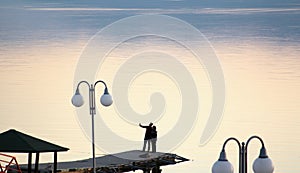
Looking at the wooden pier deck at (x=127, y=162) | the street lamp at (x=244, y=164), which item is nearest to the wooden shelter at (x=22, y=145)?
the wooden pier deck at (x=127, y=162)

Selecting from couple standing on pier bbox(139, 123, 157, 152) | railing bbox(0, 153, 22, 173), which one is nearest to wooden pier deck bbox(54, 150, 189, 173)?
couple standing on pier bbox(139, 123, 157, 152)

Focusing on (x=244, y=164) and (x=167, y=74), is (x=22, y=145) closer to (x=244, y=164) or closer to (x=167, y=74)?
(x=244, y=164)

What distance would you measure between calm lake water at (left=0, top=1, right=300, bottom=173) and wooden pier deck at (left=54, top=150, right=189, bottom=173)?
0.44m

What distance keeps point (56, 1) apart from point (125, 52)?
27.7 metres

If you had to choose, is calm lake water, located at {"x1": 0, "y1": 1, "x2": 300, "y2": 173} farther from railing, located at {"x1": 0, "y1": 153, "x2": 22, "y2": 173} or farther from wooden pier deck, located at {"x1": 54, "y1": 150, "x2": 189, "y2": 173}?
railing, located at {"x1": 0, "y1": 153, "x2": 22, "y2": 173}

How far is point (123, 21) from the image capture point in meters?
72.0

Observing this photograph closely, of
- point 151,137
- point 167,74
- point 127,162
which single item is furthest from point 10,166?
point 167,74

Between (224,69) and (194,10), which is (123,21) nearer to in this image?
(194,10)

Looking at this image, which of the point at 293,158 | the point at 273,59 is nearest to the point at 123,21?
the point at 273,59

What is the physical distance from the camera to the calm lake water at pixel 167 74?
35.2m

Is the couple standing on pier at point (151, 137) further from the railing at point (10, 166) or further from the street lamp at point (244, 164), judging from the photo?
the street lamp at point (244, 164)

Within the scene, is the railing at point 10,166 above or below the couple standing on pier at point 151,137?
below

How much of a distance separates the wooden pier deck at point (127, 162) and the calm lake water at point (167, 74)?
17.2 inches

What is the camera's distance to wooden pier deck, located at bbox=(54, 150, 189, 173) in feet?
94.7
